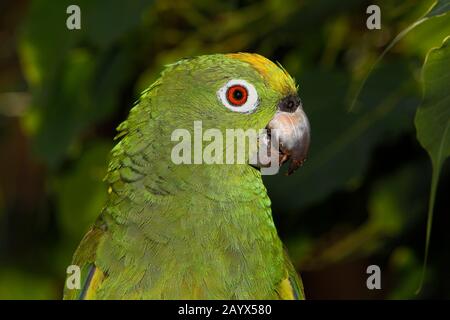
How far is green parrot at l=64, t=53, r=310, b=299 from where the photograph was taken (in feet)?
4.47

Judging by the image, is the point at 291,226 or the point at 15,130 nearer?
the point at 291,226

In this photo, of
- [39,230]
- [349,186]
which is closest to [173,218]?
[349,186]

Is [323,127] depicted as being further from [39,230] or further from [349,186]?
[39,230]

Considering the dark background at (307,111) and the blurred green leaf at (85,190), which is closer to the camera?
the dark background at (307,111)

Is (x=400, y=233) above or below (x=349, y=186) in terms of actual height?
below

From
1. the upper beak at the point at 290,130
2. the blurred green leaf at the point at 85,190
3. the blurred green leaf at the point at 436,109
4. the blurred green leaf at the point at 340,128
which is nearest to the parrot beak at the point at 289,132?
the upper beak at the point at 290,130

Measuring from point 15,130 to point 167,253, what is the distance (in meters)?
2.12

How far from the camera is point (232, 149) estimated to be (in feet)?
4.76

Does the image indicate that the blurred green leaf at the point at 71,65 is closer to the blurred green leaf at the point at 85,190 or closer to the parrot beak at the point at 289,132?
the blurred green leaf at the point at 85,190

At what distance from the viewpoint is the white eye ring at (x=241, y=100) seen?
56.4 inches

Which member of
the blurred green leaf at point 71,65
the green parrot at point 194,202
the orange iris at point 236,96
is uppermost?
the blurred green leaf at point 71,65

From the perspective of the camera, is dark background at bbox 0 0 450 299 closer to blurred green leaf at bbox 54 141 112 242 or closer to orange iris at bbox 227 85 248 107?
blurred green leaf at bbox 54 141 112 242
